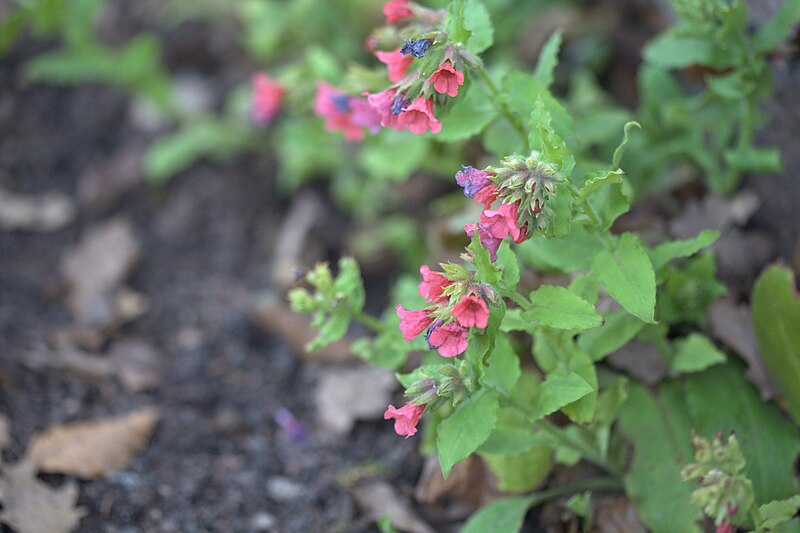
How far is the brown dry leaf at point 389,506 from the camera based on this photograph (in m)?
2.22

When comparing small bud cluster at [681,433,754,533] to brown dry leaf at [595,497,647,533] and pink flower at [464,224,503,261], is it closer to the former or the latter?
brown dry leaf at [595,497,647,533]

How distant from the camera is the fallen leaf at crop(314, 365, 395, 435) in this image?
2652 millimetres

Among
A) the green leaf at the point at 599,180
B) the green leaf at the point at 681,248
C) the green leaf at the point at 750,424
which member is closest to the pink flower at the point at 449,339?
the green leaf at the point at 599,180

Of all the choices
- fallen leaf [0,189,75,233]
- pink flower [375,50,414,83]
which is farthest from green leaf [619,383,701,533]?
fallen leaf [0,189,75,233]

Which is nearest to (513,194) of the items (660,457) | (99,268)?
(660,457)

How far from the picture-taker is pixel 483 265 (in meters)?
1.65

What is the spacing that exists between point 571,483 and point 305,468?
2.64 feet

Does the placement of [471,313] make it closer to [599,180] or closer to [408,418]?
[408,418]

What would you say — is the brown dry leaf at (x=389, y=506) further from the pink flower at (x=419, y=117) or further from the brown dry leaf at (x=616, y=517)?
the pink flower at (x=419, y=117)

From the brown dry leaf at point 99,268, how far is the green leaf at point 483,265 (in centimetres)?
191

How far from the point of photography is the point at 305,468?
2.49 m

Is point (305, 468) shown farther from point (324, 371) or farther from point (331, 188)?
point (331, 188)

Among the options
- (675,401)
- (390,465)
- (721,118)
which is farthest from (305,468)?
(721,118)

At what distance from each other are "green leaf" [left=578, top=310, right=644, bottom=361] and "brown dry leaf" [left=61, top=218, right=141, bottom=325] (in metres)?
1.91
